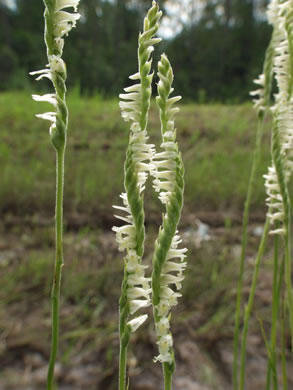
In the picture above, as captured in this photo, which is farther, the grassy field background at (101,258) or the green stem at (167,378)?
the grassy field background at (101,258)

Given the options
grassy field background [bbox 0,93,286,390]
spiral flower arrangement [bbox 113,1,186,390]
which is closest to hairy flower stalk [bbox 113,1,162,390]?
spiral flower arrangement [bbox 113,1,186,390]

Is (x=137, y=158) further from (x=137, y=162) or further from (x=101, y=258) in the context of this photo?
(x=101, y=258)

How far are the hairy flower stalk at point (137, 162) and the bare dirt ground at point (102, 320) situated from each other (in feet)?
2.78

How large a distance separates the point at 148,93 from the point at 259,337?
1407mm

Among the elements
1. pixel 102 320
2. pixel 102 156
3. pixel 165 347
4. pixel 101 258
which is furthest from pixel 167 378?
pixel 102 156

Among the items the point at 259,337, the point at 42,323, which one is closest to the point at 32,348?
the point at 42,323

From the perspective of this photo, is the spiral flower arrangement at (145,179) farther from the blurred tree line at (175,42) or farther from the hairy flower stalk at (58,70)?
the blurred tree line at (175,42)

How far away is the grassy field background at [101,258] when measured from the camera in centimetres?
131

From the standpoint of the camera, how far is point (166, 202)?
0.95ft

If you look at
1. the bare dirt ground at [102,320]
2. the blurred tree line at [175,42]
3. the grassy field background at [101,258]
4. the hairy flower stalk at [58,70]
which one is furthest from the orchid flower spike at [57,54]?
the blurred tree line at [175,42]

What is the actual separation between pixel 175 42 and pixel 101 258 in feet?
48.8

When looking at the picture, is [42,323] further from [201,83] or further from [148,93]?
[201,83]

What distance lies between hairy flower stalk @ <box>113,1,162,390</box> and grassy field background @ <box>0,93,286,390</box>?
1.37ft

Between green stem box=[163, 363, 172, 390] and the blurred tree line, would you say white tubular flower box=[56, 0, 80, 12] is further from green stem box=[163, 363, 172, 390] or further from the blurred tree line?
the blurred tree line
